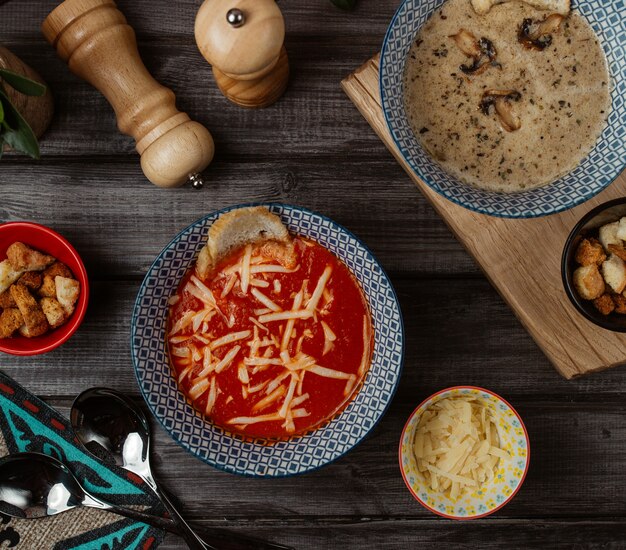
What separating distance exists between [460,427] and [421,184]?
74 cm

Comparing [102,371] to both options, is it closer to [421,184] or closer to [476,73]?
[421,184]

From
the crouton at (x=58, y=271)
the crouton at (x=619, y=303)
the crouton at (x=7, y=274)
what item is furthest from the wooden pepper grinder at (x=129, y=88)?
the crouton at (x=619, y=303)

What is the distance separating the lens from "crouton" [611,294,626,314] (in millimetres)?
1845

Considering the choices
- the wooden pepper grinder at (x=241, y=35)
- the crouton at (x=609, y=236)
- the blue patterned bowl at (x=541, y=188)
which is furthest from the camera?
the crouton at (x=609, y=236)

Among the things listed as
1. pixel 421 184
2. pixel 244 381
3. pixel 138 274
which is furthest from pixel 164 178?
pixel 421 184

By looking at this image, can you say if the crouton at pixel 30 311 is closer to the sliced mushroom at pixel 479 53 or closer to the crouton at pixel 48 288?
the crouton at pixel 48 288

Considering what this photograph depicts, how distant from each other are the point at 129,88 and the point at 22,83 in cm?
31

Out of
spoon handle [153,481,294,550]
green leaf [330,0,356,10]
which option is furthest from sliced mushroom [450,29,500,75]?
spoon handle [153,481,294,550]

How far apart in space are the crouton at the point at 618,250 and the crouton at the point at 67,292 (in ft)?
5.04

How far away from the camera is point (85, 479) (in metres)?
2.11

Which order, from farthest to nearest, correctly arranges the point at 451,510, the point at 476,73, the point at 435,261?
→ the point at 435,261
the point at 451,510
the point at 476,73

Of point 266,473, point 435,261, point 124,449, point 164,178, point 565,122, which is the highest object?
point 565,122

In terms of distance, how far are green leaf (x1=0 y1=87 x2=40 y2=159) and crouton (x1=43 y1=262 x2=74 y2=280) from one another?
1.26 feet

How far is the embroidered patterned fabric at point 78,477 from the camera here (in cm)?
209
